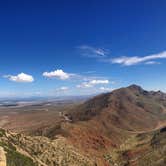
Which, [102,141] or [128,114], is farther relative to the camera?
[128,114]

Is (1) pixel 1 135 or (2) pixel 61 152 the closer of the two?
(1) pixel 1 135

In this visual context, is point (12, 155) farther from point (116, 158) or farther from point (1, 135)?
point (116, 158)

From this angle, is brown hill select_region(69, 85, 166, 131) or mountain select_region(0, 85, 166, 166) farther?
brown hill select_region(69, 85, 166, 131)

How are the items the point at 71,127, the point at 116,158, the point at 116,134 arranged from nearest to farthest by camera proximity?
the point at 116,158 → the point at 71,127 → the point at 116,134

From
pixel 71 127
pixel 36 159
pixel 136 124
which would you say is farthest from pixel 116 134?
pixel 36 159

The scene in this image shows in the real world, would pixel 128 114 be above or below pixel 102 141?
above

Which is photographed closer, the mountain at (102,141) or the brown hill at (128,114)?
the mountain at (102,141)

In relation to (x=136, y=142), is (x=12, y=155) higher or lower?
higher

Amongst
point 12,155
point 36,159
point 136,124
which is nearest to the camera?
point 12,155
